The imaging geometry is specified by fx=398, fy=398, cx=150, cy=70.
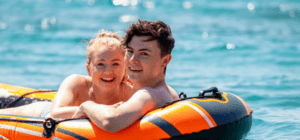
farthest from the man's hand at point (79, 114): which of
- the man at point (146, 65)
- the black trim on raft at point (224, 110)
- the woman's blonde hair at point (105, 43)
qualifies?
the black trim on raft at point (224, 110)

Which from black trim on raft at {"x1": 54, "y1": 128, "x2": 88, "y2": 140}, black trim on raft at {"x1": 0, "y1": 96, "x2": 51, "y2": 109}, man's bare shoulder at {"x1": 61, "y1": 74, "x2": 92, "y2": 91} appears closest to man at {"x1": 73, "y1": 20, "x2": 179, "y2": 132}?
black trim on raft at {"x1": 54, "y1": 128, "x2": 88, "y2": 140}

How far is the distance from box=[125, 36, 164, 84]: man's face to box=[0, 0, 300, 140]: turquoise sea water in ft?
2.56

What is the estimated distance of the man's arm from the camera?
2.69m

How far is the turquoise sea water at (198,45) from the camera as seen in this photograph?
24.0 ft

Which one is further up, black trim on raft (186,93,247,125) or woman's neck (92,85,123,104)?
woman's neck (92,85,123,104)

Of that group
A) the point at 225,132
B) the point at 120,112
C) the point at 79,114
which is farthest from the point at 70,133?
the point at 225,132

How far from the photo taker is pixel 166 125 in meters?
2.85

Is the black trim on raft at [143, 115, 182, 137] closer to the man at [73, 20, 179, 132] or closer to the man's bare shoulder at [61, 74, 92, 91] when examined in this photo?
the man at [73, 20, 179, 132]

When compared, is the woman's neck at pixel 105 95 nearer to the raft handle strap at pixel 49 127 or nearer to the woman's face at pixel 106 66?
the woman's face at pixel 106 66

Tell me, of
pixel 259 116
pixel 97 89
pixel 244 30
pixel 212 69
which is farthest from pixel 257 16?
pixel 97 89

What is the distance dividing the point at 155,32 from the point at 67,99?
100 centimetres

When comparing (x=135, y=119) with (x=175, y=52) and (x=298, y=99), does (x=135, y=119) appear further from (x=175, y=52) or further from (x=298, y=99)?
(x=175, y=52)

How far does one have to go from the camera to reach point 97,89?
3.69 m

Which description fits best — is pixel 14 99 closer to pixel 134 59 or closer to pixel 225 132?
pixel 134 59
